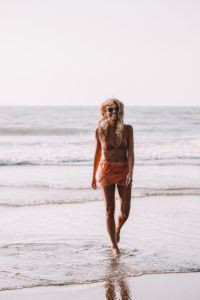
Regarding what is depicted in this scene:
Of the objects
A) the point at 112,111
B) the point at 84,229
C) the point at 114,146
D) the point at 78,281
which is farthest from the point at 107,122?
the point at 84,229

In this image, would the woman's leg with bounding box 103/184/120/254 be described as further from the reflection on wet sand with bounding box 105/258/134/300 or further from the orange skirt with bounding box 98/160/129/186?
the reflection on wet sand with bounding box 105/258/134/300

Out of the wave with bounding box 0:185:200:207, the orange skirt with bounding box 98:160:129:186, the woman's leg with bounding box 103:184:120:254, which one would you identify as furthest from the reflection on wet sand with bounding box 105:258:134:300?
the wave with bounding box 0:185:200:207

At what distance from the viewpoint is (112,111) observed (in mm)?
6105

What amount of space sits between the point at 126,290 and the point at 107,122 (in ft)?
6.31

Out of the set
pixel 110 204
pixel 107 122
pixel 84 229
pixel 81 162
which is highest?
pixel 107 122

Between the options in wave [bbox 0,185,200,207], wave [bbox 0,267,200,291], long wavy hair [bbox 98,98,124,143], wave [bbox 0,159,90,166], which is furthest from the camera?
wave [bbox 0,159,90,166]

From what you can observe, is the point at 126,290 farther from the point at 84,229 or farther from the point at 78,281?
the point at 84,229

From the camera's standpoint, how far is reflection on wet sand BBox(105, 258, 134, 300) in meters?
5.00

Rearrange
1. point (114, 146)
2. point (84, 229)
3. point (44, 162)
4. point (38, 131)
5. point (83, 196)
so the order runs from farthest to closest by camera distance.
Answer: point (38, 131)
point (44, 162)
point (83, 196)
point (84, 229)
point (114, 146)

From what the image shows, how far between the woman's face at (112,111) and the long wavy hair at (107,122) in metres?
0.03

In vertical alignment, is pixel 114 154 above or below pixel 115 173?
above

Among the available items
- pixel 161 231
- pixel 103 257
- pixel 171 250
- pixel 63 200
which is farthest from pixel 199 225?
pixel 63 200

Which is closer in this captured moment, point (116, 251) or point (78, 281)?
point (78, 281)

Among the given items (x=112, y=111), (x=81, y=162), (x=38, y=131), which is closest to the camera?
(x=112, y=111)
